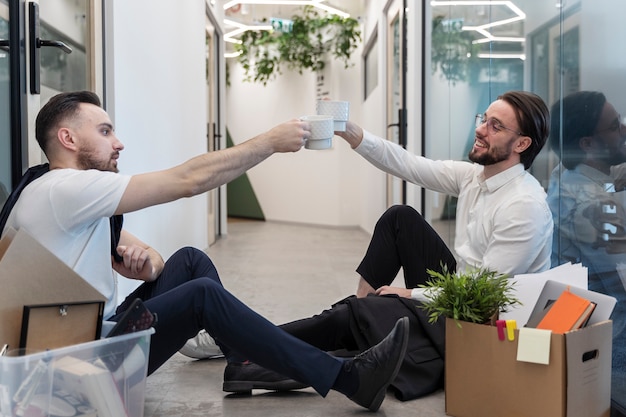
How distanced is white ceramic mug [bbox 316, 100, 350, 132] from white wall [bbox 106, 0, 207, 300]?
4.95ft

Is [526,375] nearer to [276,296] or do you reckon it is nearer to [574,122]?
[574,122]

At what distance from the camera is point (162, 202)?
5.49 feet

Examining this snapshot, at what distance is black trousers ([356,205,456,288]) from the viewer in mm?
2357

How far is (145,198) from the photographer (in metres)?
1.62

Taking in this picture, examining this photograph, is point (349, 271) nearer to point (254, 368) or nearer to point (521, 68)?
point (521, 68)

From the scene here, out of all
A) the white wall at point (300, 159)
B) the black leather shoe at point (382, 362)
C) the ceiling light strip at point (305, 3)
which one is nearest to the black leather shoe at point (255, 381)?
the black leather shoe at point (382, 362)

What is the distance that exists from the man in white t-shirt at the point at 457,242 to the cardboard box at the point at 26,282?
854 mm

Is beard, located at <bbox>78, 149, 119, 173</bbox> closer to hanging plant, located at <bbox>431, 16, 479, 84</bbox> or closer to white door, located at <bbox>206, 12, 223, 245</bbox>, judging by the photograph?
hanging plant, located at <bbox>431, 16, 479, 84</bbox>

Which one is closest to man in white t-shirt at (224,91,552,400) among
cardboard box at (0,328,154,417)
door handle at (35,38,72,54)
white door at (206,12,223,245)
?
cardboard box at (0,328,154,417)

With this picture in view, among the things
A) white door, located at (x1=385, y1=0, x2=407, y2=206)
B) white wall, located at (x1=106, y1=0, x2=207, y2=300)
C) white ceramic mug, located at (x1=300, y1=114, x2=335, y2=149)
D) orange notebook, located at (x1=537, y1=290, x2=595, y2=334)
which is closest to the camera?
orange notebook, located at (x1=537, y1=290, x2=595, y2=334)

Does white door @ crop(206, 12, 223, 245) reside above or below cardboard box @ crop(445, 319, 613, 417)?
above

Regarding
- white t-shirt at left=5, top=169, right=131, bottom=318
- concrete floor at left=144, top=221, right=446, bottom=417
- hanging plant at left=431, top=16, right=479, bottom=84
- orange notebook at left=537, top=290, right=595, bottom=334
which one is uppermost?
→ hanging plant at left=431, top=16, right=479, bottom=84

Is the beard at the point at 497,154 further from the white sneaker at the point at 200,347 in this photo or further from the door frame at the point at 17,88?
the door frame at the point at 17,88

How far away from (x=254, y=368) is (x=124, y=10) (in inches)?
84.7
